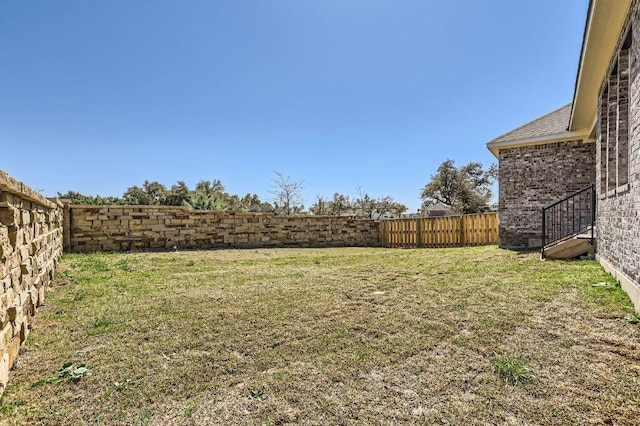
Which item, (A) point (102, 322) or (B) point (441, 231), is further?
(B) point (441, 231)

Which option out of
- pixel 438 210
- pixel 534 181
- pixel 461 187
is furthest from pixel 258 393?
pixel 461 187

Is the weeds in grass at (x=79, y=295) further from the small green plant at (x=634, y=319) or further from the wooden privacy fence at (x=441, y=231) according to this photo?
the wooden privacy fence at (x=441, y=231)

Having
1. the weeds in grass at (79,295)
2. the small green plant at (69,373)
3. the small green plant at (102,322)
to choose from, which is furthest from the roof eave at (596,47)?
the weeds in grass at (79,295)

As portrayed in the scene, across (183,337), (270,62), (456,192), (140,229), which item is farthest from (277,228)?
(456,192)

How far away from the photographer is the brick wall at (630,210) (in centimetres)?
340

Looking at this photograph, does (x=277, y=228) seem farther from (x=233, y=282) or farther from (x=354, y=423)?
(x=354, y=423)

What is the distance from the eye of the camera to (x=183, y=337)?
8.89 feet

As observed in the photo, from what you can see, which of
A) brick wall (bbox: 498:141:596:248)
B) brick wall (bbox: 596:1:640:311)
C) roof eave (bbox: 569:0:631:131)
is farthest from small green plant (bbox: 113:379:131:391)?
brick wall (bbox: 498:141:596:248)

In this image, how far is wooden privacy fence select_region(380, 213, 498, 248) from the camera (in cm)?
1159

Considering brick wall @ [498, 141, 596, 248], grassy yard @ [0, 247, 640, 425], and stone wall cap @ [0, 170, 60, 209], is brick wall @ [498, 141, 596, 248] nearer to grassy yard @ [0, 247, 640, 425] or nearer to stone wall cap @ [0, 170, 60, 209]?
grassy yard @ [0, 247, 640, 425]

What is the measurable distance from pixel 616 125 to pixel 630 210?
5.91 feet

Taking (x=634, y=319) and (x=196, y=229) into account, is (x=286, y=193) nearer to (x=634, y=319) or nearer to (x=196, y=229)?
(x=196, y=229)

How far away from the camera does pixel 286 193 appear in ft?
74.4

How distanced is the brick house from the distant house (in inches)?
745
